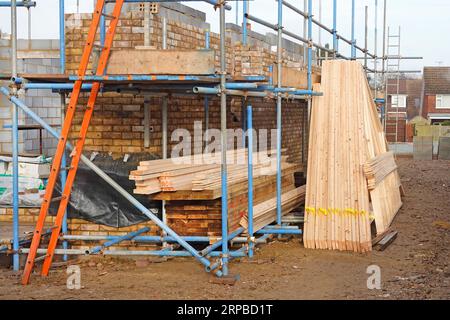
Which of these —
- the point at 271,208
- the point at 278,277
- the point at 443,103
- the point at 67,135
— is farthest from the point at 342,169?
the point at 443,103

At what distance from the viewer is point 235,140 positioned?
10719 millimetres

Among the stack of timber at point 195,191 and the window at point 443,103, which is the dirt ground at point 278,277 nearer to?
the stack of timber at point 195,191

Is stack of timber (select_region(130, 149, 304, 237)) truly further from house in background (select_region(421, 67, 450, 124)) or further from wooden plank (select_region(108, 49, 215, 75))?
house in background (select_region(421, 67, 450, 124))

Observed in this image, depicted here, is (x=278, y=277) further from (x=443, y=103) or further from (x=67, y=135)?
(x=443, y=103)

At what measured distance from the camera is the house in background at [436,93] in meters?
53.2

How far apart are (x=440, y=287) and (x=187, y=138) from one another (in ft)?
12.5

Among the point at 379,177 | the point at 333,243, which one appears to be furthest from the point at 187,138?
the point at 379,177

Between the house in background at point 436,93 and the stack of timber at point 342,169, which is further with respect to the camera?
the house in background at point 436,93

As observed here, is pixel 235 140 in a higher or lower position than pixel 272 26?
lower

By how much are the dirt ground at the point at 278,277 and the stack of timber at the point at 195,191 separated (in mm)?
506

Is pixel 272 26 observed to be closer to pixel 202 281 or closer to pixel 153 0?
pixel 153 0

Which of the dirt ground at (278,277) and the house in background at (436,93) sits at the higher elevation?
the house in background at (436,93)

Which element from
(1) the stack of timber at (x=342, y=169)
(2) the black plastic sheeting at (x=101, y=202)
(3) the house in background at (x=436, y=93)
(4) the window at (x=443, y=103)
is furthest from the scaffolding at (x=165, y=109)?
(4) the window at (x=443, y=103)

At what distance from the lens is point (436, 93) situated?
2130 inches
